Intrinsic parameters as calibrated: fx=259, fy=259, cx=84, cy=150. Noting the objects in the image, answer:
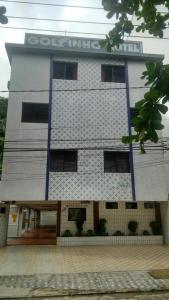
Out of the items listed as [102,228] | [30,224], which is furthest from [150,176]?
[30,224]

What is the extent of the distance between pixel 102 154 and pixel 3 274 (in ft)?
28.2

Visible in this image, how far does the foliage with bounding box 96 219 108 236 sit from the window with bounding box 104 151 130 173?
3.16 metres

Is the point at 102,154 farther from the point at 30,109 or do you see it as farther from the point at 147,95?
the point at 147,95

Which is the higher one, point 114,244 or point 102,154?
point 102,154

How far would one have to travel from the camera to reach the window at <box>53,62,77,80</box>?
16291mm

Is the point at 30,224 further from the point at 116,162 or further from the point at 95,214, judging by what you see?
the point at 116,162

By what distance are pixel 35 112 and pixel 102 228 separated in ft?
26.3

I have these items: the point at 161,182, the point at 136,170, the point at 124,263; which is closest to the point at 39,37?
the point at 136,170

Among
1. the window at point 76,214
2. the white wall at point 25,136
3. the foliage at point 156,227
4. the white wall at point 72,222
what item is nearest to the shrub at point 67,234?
the white wall at point 72,222

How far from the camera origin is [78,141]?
15039mm

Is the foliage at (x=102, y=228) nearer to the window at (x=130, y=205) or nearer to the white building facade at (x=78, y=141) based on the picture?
the white building facade at (x=78, y=141)

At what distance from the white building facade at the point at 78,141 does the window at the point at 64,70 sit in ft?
0.20

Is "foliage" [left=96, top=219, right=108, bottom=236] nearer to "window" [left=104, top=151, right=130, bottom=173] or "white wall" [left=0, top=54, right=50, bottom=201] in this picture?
"window" [left=104, top=151, right=130, bottom=173]

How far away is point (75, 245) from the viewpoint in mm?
14898
